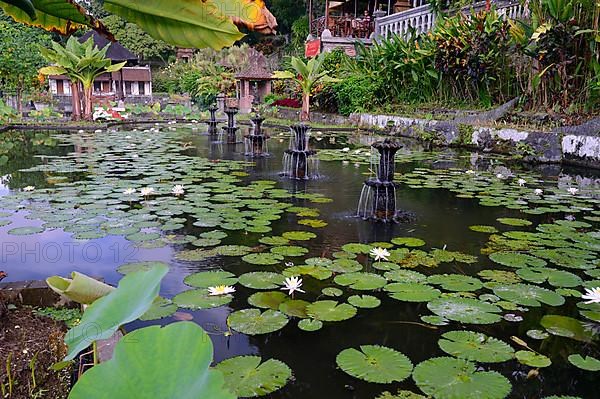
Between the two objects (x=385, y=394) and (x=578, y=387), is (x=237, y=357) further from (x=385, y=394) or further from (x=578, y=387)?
(x=578, y=387)

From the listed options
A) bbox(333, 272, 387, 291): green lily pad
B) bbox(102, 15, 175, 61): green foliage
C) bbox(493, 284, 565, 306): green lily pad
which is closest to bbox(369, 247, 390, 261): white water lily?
bbox(333, 272, 387, 291): green lily pad

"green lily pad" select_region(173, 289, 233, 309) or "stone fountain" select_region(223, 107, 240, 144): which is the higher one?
"stone fountain" select_region(223, 107, 240, 144)

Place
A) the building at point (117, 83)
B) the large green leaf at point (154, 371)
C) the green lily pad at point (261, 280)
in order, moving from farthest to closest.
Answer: the building at point (117, 83), the green lily pad at point (261, 280), the large green leaf at point (154, 371)

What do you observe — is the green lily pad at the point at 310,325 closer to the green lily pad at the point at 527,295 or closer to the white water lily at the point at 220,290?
the white water lily at the point at 220,290

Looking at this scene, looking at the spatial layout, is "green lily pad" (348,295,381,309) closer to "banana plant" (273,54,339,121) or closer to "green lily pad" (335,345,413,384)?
"green lily pad" (335,345,413,384)

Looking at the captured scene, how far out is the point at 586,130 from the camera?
665 centimetres

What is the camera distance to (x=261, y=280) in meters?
2.50

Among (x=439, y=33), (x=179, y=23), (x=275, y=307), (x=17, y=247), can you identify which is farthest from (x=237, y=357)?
(x=439, y=33)

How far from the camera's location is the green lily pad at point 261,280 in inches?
95.9

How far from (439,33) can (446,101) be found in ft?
4.61

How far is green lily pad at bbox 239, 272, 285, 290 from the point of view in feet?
7.99

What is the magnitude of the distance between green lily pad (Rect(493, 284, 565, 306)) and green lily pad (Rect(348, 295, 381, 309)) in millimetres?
597

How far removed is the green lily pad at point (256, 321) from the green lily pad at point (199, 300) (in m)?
0.13

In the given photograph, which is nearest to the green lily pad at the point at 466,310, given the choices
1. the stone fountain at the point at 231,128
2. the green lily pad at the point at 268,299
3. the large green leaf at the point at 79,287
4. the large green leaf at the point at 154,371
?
the green lily pad at the point at 268,299
